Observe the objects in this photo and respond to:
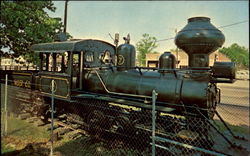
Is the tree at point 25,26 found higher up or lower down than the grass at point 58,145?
higher up

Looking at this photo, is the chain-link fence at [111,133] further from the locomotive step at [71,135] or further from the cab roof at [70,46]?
the cab roof at [70,46]

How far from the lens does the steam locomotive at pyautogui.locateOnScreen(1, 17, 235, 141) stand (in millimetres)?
4594

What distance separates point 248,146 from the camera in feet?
18.0

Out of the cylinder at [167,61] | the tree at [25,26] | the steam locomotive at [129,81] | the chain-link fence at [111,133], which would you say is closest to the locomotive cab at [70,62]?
the steam locomotive at [129,81]

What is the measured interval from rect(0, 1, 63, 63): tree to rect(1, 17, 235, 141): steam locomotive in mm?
3478

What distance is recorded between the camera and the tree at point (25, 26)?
9883 millimetres

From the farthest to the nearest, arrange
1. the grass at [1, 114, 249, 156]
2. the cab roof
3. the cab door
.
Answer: the cab door
the cab roof
the grass at [1, 114, 249, 156]

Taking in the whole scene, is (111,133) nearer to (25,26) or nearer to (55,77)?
(55,77)

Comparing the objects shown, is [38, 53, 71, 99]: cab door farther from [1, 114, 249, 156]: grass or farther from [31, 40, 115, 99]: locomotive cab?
[1, 114, 249, 156]: grass

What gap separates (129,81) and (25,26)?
805 centimetres

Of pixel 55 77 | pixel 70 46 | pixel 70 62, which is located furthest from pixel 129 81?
pixel 55 77

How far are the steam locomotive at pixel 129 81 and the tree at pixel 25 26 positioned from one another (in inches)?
137

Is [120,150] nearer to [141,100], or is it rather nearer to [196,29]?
[141,100]

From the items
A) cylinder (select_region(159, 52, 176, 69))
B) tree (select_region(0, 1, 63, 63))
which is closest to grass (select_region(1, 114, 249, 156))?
cylinder (select_region(159, 52, 176, 69))
